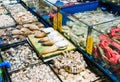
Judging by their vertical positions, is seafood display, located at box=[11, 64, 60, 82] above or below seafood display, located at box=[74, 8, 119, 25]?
below

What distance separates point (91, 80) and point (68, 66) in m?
0.30

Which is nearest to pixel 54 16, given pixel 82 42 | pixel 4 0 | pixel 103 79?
pixel 82 42

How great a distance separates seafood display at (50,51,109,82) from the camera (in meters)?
2.21

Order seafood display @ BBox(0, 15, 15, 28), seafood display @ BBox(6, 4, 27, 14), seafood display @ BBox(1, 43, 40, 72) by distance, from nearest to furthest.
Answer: seafood display @ BBox(1, 43, 40, 72) < seafood display @ BBox(0, 15, 15, 28) < seafood display @ BBox(6, 4, 27, 14)

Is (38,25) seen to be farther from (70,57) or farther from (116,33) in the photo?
(116,33)

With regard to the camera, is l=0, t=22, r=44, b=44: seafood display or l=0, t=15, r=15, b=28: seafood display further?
l=0, t=15, r=15, b=28: seafood display

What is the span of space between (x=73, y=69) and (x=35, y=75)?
436mm

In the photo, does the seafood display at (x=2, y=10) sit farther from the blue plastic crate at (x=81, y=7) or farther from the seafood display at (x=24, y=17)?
the blue plastic crate at (x=81, y=7)

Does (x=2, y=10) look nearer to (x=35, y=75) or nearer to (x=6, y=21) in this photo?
(x=6, y=21)

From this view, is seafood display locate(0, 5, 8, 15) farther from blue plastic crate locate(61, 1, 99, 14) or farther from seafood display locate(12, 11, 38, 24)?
blue plastic crate locate(61, 1, 99, 14)

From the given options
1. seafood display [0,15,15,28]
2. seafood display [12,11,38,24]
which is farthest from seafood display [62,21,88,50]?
seafood display [0,15,15,28]

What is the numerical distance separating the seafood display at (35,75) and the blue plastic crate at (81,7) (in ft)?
4.95

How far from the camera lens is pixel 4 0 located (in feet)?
15.2

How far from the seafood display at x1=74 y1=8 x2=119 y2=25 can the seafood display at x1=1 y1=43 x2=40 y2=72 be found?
4.07 feet
